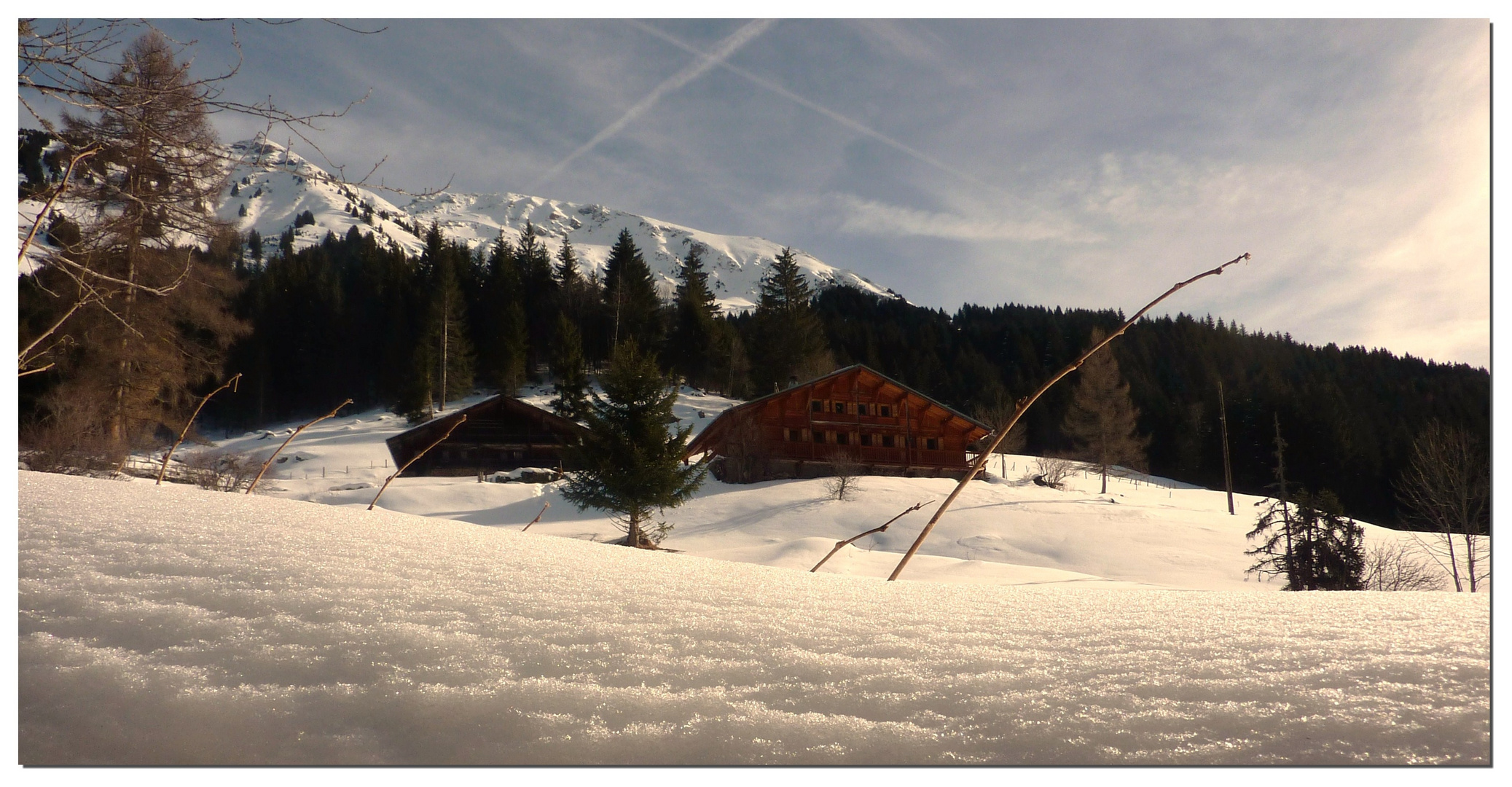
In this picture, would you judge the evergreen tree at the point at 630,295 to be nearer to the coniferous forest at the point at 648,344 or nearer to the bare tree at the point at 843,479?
the coniferous forest at the point at 648,344

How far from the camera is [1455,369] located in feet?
8.32

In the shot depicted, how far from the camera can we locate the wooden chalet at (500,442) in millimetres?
25500

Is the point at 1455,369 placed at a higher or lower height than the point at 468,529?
higher

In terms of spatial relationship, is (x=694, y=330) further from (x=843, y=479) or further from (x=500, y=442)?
(x=843, y=479)

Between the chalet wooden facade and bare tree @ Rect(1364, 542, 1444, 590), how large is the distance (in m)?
14.6

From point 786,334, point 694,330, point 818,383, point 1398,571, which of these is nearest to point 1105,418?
point 818,383

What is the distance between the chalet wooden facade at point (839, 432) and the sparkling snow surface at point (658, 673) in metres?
23.1

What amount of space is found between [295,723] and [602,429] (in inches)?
586

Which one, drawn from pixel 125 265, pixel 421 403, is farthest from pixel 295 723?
pixel 421 403

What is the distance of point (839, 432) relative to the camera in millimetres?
25641

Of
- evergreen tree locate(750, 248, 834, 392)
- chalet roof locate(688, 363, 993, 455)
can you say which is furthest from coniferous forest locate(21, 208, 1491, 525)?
chalet roof locate(688, 363, 993, 455)
